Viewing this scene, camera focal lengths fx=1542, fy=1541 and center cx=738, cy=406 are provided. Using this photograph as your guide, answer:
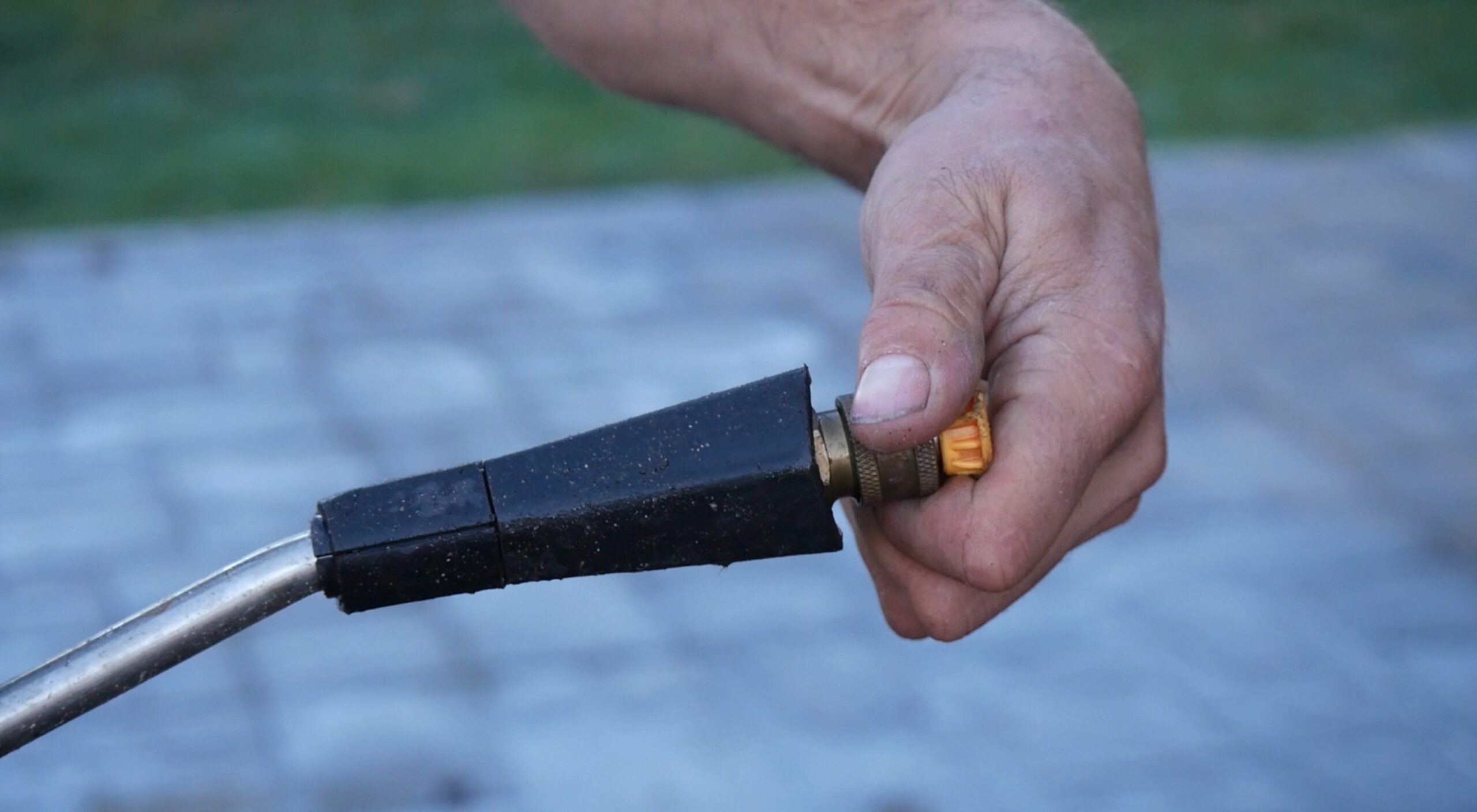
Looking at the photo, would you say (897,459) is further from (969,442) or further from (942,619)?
(942,619)

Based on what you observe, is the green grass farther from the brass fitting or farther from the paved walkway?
the brass fitting

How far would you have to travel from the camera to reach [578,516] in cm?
102

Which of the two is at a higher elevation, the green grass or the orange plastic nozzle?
the green grass

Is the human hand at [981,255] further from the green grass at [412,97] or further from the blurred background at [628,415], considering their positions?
the green grass at [412,97]

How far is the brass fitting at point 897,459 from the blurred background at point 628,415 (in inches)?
67.8

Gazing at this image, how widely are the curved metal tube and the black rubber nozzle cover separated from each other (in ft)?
0.12

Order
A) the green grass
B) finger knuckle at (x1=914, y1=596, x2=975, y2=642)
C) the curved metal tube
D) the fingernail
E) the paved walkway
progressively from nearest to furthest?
the curved metal tube → the fingernail → finger knuckle at (x1=914, y1=596, x2=975, y2=642) → the paved walkway → the green grass

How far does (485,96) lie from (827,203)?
1.63m

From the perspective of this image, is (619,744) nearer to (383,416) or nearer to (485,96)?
(383,416)

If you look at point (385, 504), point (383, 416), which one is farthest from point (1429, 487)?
point (385, 504)

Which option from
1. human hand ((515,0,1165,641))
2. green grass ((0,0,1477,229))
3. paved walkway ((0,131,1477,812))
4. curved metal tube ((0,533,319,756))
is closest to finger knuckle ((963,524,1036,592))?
human hand ((515,0,1165,641))

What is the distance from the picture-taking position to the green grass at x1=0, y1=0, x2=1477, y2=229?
5270 mm

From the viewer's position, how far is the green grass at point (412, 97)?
5.27m

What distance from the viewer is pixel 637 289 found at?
450cm
